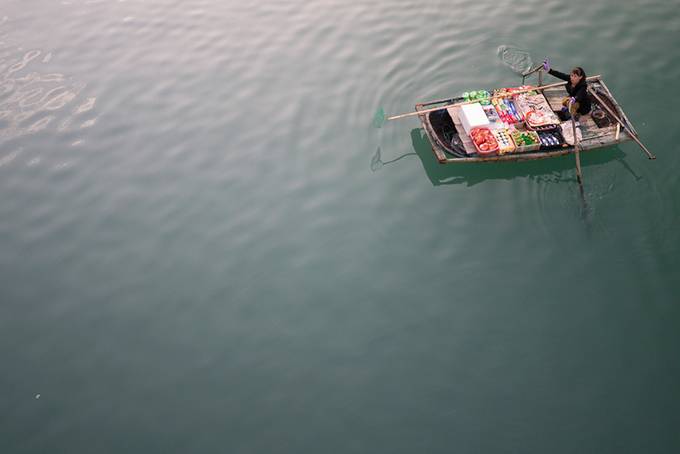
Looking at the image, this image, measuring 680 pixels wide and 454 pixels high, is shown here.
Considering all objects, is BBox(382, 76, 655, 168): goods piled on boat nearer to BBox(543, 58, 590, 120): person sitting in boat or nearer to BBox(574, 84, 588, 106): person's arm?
BBox(543, 58, 590, 120): person sitting in boat

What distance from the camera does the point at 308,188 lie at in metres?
12.5

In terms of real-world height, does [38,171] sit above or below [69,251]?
above

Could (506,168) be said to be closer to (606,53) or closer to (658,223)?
(658,223)

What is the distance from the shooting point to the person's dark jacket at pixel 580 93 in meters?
12.1

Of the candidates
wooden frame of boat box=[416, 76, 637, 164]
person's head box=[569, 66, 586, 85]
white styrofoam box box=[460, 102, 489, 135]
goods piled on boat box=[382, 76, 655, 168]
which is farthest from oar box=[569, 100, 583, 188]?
white styrofoam box box=[460, 102, 489, 135]

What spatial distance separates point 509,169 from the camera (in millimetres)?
12305

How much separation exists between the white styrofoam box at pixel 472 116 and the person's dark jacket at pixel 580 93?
184 cm

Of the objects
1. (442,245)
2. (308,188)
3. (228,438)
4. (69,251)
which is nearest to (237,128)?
(308,188)

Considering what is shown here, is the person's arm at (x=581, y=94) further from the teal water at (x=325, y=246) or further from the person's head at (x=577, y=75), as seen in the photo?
the teal water at (x=325, y=246)

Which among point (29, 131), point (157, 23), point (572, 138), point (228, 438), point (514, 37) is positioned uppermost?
point (157, 23)

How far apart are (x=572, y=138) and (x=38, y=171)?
41.2 feet

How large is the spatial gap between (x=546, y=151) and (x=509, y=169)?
0.88m

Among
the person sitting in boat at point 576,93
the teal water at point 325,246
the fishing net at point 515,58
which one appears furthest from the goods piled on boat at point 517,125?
the fishing net at point 515,58

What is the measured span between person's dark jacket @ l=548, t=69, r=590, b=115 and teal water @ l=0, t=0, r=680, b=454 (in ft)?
3.63
